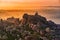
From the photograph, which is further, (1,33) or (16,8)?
(16,8)

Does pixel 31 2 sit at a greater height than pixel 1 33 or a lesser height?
greater

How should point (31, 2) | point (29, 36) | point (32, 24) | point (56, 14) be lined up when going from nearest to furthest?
point (29, 36) → point (32, 24) → point (56, 14) → point (31, 2)

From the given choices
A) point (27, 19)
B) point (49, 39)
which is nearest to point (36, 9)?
point (27, 19)

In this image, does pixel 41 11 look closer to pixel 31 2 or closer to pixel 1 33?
pixel 31 2

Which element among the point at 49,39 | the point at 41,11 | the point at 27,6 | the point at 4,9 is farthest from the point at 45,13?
the point at 49,39

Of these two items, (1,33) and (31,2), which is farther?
(31,2)

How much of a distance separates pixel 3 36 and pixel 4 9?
74cm

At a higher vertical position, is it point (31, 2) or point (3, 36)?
point (31, 2)

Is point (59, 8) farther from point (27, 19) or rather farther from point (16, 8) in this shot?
point (27, 19)

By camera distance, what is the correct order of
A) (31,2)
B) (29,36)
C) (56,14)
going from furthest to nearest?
1. (31,2)
2. (56,14)
3. (29,36)

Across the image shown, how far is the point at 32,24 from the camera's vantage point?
5.19 ft

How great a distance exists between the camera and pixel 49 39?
145 cm

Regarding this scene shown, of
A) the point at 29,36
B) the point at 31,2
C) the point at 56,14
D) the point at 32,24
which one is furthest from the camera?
the point at 31,2

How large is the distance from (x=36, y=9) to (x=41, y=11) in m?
0.05
